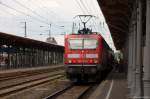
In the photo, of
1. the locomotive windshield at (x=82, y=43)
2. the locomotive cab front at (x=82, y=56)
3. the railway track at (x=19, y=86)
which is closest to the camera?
the railway track at (x=19, y=86)

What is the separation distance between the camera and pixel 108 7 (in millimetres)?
21891

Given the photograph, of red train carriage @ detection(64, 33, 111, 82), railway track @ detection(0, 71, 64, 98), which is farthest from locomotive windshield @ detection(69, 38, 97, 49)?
railway track @ detection(0, 71, 64, 98)

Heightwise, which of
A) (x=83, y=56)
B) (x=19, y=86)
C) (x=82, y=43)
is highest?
(x=82, y=43)

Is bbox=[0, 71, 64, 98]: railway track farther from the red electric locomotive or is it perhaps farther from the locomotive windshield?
the locomotive windshield

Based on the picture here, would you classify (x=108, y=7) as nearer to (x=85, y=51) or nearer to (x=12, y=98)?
(x=85, y=51)

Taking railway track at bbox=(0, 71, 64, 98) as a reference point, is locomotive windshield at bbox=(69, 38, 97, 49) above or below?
above

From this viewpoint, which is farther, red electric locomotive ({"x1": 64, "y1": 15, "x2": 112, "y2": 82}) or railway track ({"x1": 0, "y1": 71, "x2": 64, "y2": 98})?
red electric locomotive ({"x1": 64, "y1": 15, "x2": 112, "y2": 82})

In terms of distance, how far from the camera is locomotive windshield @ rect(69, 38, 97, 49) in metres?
26.3

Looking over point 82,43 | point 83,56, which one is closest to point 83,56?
point 83,56

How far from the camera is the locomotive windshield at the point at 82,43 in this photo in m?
26.3

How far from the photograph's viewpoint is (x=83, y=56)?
25.9 meters

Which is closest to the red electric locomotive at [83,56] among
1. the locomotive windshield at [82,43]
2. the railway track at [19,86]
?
the locomotive windshield at [82,43]

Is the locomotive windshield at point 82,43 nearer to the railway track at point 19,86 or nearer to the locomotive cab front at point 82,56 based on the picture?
the locomotive cab front at point 82,56

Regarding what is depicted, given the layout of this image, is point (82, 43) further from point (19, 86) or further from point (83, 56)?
point (19, 86)
